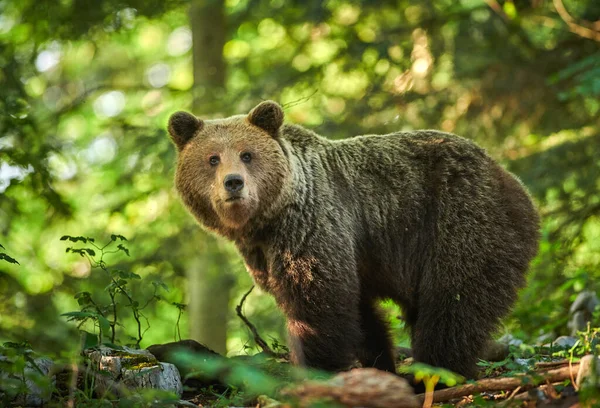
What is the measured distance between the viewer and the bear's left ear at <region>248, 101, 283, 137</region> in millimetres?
6504

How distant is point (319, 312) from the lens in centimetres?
593

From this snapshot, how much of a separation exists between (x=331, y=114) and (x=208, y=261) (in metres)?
3.66

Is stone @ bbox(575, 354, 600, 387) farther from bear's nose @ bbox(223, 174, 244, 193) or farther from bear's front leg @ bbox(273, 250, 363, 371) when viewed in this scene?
bear's nose @ bbox(223, 174, 244, 193)

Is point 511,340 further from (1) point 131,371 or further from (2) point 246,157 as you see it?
(1) point 131,371

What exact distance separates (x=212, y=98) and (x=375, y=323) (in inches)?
249

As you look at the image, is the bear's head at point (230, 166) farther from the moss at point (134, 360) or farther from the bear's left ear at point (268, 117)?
the moss at point (134, 360)

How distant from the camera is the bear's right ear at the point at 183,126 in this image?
21.5 ft

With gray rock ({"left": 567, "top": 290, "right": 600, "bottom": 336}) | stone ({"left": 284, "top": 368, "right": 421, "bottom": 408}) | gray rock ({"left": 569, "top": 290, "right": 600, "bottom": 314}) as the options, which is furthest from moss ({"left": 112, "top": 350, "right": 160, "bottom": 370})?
gray rock ({"left": 569, "top": 290, "right": 600, "bottom": 314})

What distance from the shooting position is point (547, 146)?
1113 centimetres

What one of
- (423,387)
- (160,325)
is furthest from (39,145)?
(160,325)

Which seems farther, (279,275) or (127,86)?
(127,86)

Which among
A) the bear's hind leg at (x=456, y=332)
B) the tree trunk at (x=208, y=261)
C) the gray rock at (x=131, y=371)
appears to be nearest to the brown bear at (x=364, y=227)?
the bear's hind leg at (x=456, y=332)

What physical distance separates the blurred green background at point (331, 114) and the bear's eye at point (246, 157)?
2.56 meters

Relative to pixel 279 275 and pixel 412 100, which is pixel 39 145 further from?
pixel 412 100
